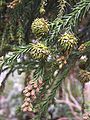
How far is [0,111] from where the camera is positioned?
3.44 meters

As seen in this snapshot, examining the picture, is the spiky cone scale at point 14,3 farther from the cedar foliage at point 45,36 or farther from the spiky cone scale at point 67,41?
the spiky cone scale at point 67,41

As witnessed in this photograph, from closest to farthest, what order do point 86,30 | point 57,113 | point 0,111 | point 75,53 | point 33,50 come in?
point 33,50
point 75,53
point 86,30
point 57,113
point 0,111

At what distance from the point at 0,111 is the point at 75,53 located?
9.04 feet

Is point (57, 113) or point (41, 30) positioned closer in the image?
point (41, 30)

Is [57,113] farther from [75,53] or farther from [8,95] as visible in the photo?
[75,53]

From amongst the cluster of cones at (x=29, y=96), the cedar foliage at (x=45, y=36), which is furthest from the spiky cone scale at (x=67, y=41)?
the cluster of cones at (x=29, y=96)

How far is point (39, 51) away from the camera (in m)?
0.68

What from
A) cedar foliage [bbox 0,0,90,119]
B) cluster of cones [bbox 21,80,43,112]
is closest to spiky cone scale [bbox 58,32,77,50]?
cedar foliage [bbox 0,0,90,119]

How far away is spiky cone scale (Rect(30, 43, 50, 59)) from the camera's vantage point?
68 centimetres

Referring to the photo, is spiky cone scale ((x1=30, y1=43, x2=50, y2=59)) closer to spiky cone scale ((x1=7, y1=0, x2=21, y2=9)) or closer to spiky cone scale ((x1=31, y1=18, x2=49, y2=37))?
spiky cone scale ((x1=31, y1=18, x2=49, y2=37))

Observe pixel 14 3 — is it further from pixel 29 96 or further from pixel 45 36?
pixel 29 96

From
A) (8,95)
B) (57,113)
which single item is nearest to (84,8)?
(57,113)

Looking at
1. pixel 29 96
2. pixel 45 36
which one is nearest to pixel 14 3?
pixel 45 36

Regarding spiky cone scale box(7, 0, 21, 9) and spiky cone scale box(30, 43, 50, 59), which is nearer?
spiky cone scale box(30, 43, 50, 59)
